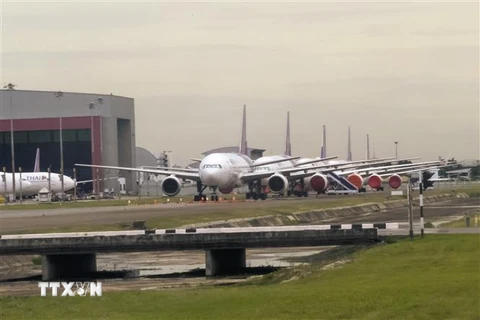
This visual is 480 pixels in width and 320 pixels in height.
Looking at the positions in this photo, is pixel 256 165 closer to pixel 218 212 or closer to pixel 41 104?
pixel 218 212

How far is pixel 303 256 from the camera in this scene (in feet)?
144

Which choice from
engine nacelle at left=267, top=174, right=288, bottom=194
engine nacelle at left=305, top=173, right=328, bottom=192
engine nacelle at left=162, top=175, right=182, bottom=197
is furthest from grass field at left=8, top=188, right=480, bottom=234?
engine nacelle at left=305, top=173, right=328, bottom=192

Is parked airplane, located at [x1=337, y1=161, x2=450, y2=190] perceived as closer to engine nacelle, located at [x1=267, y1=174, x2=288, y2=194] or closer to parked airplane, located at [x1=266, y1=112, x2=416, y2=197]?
parked airplane, located at [x1=266, y1=112, x2=416, y2=197]

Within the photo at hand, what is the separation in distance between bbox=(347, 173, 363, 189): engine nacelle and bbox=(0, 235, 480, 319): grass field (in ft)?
334

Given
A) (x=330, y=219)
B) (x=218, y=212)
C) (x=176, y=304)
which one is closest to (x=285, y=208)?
(x=330, y=219)

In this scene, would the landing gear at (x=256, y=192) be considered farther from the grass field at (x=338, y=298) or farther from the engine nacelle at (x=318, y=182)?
the grass field at (x=338, y=298)

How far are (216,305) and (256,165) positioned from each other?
8703cm

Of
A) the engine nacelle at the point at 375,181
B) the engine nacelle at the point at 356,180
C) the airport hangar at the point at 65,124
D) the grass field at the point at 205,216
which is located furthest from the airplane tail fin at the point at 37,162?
the grass field at the point at 205,216

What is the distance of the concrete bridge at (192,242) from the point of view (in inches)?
1483

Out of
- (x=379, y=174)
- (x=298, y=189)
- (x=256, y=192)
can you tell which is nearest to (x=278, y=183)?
(x=256, y=192)

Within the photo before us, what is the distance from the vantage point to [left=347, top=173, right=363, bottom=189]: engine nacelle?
131250mm

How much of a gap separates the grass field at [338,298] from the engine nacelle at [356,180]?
102 meters

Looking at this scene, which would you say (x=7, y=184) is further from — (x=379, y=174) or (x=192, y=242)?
(x=192, y=242)

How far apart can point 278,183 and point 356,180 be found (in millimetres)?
32813
